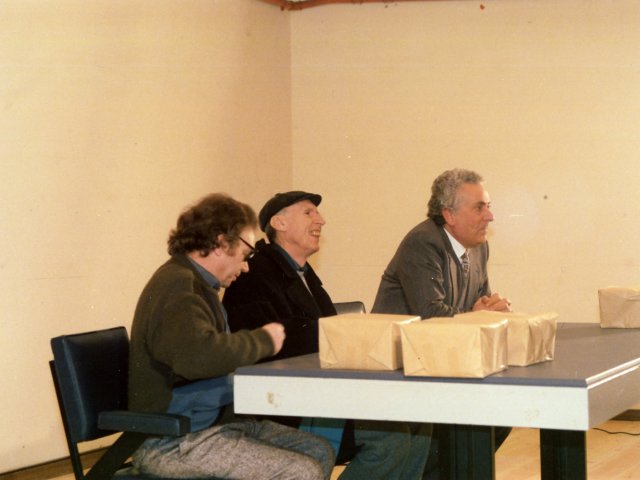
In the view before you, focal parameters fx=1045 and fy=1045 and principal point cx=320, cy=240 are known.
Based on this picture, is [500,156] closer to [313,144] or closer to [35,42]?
[313,144]

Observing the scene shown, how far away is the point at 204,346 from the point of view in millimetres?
2531

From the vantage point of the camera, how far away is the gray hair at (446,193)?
399cm

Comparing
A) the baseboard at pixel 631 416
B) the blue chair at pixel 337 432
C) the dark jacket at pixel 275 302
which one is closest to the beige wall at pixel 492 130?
the baseboard at pixel 631 416

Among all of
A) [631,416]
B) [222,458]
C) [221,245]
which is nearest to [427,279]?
[221,245]

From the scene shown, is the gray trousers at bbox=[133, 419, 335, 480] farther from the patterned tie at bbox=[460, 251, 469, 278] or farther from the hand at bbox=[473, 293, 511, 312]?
the patterned tie at bbox=[460, 251, 469, 278]

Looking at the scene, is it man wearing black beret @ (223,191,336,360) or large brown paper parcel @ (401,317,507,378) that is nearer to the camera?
large brown paper parcel @ (401,317,507,378)

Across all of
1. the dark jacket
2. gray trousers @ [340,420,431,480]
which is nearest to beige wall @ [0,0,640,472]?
the dark jacket

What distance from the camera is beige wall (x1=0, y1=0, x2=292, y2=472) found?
14.2ft

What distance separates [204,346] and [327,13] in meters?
3.90

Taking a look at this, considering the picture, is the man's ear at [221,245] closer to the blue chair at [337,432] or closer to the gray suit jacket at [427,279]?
the blue chair at [337,432]

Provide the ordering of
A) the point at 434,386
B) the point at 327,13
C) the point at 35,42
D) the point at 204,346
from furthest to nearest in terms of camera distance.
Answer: the point at 327,13 < the point at 35,42 < the point at 204,346 < the point at 434,386

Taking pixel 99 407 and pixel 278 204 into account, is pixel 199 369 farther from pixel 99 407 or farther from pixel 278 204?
pixel 278 204

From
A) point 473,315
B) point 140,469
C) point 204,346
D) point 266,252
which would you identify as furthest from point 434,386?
point 266,252

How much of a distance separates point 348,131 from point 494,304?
258 cm
